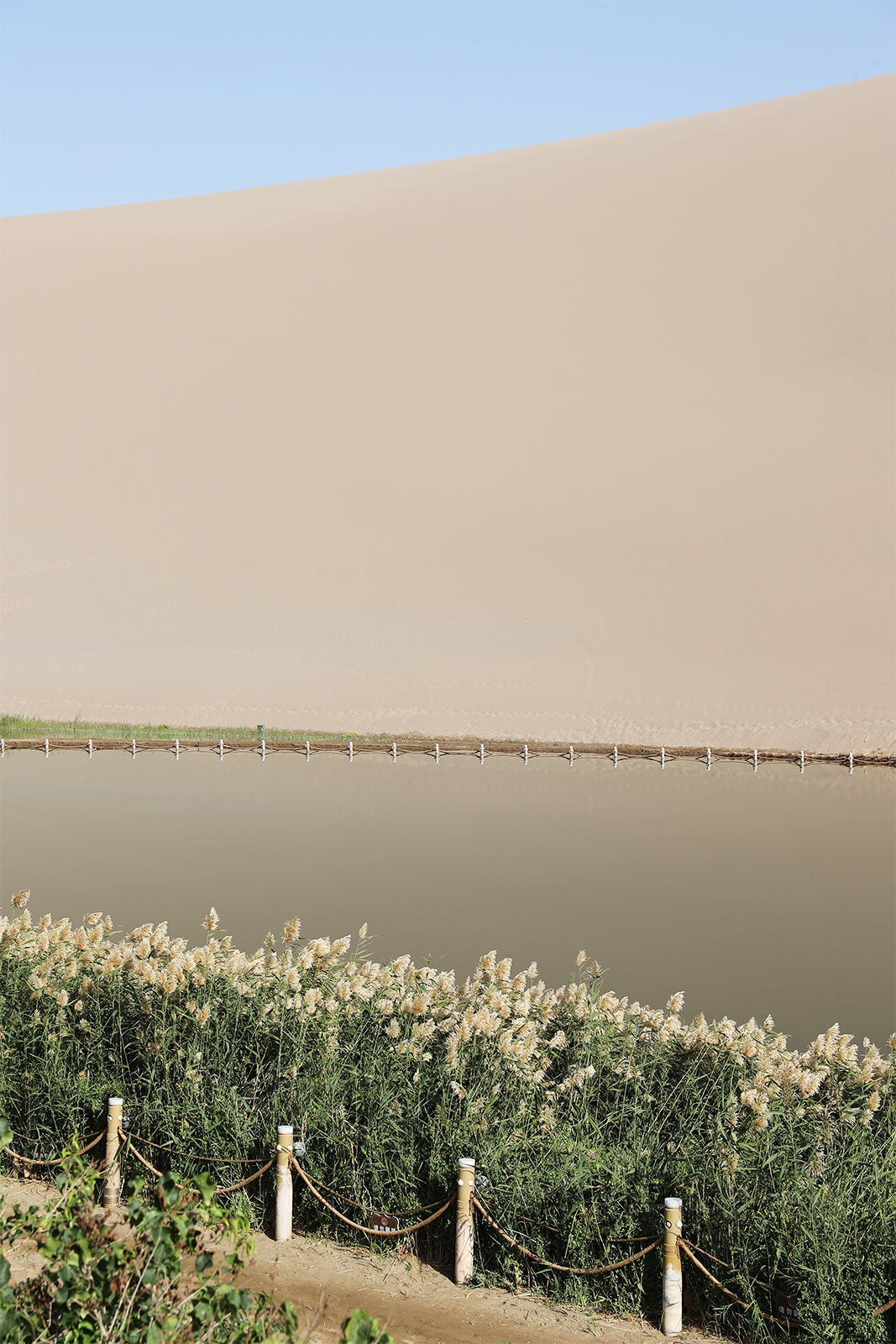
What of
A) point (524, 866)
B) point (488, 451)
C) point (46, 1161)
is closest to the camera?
point (46, 1161)

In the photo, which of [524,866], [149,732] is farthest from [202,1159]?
[149,732]

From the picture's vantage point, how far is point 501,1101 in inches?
211

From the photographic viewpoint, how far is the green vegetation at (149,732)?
24.2 meters

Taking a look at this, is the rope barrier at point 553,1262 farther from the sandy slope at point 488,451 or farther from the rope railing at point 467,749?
the sandy slope at point 488,451

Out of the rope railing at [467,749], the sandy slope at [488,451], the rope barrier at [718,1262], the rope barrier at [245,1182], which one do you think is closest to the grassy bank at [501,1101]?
the rope barrier at [718,1262]

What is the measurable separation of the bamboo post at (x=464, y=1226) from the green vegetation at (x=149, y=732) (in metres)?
18.9

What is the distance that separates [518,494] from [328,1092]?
99.5ft

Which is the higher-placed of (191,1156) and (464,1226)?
(191,1156)

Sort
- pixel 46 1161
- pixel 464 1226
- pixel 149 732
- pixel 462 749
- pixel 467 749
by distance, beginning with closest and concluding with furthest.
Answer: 1. pixel 464 1226
2. pixel 46 1161
3. pixel 462 749
4. pixel 467 749
5. pixel 149 732

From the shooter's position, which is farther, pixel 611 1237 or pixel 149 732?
pixel 149 732

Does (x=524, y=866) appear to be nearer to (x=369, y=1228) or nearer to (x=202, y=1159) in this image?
(x=202, y=1159)

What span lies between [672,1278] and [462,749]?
1780cm

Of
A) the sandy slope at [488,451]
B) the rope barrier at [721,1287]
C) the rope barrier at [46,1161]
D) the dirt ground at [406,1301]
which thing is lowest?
the dirt ground at [406,1301]

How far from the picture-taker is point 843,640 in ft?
92.5
